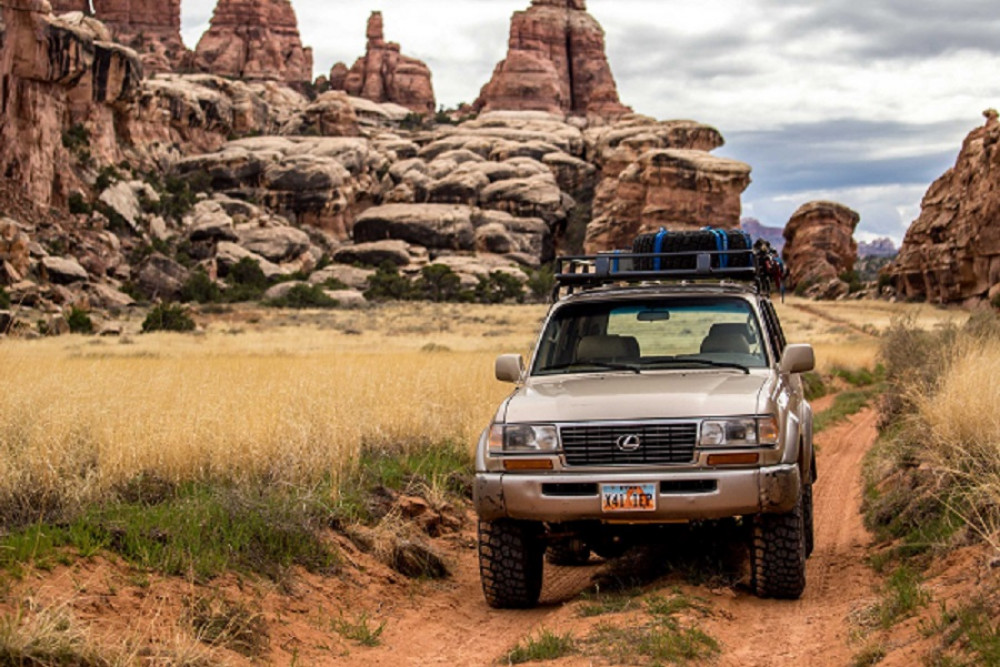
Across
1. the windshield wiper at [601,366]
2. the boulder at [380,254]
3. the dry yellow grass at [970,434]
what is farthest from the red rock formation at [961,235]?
the windshield wiper at [601,366]

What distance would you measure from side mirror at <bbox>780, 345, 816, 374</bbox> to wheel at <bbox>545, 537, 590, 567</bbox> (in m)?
1.92

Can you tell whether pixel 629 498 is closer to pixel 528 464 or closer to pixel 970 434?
pixel 528 464

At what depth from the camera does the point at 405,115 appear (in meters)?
142

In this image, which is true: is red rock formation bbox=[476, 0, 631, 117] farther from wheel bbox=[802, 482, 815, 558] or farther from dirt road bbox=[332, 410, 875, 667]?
dirt road bbox=[332, 410, 875, 667]

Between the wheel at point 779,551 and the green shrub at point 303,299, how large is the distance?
2329 inches

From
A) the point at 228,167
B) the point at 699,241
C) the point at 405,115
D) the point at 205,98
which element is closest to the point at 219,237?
the point at 228,167

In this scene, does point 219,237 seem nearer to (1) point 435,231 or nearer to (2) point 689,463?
(1) point 435,231

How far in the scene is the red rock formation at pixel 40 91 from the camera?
206 ft

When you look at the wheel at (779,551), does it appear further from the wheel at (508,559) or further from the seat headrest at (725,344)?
the seat headrest at (725,344)

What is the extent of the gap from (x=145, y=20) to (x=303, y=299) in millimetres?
107738

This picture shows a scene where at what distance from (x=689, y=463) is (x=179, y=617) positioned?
3061 millimetres

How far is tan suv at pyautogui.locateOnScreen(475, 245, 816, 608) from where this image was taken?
6.45 meters

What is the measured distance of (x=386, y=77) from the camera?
537 feet

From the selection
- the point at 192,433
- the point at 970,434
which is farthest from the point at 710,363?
the point at 192,433
